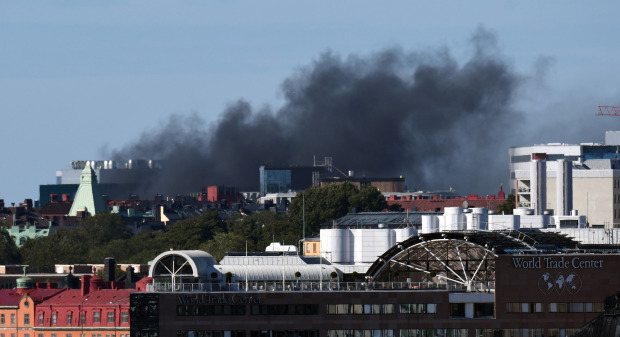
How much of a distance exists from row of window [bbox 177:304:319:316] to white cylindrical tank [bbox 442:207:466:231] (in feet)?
141

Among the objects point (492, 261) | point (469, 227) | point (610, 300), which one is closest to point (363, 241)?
point (469, 227)

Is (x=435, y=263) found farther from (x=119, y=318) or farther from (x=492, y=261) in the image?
(x=119, y=318)

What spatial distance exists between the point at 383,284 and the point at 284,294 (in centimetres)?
661

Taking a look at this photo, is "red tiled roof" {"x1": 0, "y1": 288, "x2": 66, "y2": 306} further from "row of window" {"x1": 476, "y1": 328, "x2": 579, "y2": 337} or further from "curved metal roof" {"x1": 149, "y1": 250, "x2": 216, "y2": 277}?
"row of window" {"x1": 476, "y1": 328, "x2": 579, "y2": 337}

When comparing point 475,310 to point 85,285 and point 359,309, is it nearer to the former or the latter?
point 359,309

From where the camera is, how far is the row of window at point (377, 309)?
5463 inches

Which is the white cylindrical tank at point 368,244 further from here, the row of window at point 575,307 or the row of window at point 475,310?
the row of window at point 575,307

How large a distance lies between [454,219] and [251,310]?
1854 inches

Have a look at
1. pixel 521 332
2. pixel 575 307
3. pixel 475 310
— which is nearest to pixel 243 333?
pixel 475 310

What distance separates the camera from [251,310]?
5482 inches

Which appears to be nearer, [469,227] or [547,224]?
[469,227]

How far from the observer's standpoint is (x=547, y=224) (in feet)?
633

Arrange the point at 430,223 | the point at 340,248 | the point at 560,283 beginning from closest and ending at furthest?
1. the point at 560,283
2. the point at 340,248
3. the point at 430,223

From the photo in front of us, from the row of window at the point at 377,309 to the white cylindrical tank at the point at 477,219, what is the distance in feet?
131
